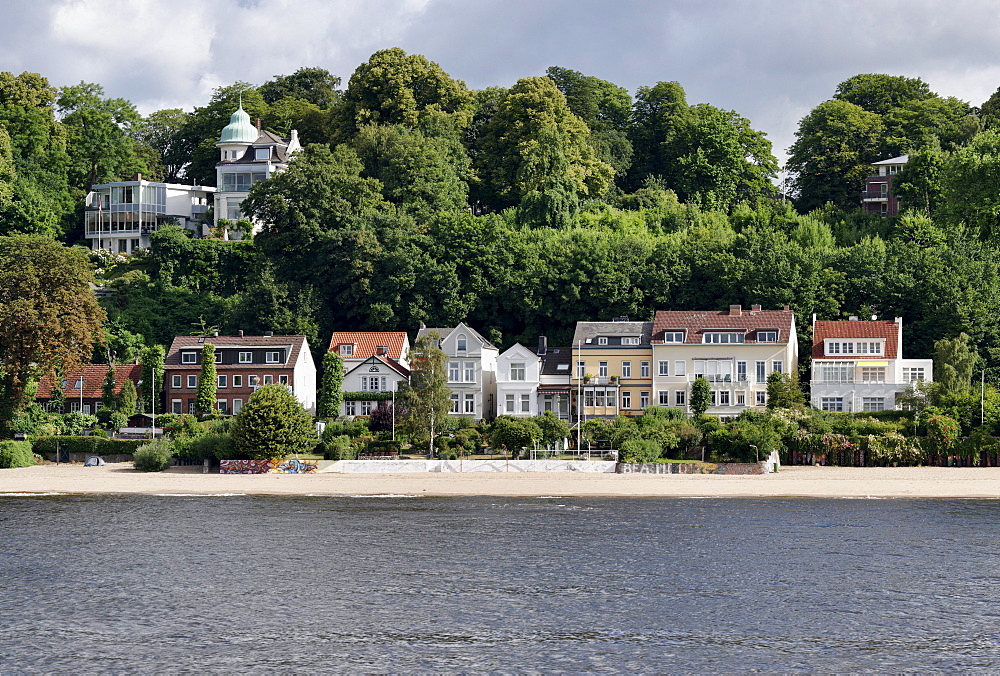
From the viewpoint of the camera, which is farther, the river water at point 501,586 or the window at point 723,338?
the window at point 723,338

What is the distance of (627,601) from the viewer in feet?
128

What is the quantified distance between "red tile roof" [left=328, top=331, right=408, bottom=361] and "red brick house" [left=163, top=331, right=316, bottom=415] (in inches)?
105

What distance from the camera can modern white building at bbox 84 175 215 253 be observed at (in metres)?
106

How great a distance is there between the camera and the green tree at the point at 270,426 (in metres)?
66.8

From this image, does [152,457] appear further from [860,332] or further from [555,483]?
[860,332]

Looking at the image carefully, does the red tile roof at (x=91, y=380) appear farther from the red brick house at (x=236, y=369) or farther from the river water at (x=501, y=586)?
the river water at (x=501, y=586)

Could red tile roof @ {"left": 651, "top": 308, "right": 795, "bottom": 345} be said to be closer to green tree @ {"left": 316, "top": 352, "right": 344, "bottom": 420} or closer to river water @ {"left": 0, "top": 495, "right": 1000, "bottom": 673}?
green tree @ {"left": 316, "top": 352, "right": 344, "bottom": 420}

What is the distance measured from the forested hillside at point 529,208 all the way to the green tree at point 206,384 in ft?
24.4

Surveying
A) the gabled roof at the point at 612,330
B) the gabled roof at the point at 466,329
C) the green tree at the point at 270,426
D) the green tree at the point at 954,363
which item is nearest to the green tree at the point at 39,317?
the green tree at the point at 270,426

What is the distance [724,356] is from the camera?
79.2 m

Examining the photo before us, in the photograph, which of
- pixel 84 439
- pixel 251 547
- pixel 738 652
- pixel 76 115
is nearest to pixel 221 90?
pixel 76 115

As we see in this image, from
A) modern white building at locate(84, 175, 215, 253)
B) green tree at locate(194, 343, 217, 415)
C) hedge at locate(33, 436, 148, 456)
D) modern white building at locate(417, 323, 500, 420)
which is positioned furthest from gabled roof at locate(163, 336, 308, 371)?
modern white building at locate(84, 175, 215, 253)

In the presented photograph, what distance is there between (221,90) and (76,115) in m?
13.3

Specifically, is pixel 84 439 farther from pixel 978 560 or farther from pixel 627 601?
pixel 978 560
